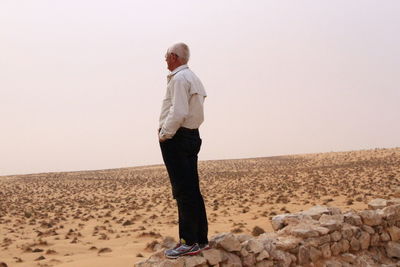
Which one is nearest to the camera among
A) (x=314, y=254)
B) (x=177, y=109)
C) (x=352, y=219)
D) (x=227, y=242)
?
(x=177, y=109)

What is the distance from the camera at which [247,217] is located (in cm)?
1270

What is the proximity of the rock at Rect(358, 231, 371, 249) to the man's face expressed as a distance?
477 centimetres

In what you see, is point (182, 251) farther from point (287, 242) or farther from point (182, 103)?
point (287, 242)

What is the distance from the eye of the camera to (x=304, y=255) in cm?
612

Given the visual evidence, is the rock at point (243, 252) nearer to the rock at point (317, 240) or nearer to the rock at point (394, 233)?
the rock at point (317, 240)

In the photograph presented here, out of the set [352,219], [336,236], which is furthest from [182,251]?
[352,219]

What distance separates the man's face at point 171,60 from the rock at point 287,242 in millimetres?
3106

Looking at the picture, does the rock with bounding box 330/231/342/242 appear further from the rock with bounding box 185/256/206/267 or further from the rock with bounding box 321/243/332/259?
the rock with bounding box 185/256/206/267

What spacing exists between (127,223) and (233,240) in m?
8.59

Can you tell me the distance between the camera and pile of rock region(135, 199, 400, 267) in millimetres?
5121

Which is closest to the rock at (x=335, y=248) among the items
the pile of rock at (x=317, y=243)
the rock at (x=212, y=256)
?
the pile of rock at (x=317, y=243)

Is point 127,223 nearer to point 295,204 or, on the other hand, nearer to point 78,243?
point 78,243

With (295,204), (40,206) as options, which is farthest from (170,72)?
(40,206)

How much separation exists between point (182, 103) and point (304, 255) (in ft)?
11.1
